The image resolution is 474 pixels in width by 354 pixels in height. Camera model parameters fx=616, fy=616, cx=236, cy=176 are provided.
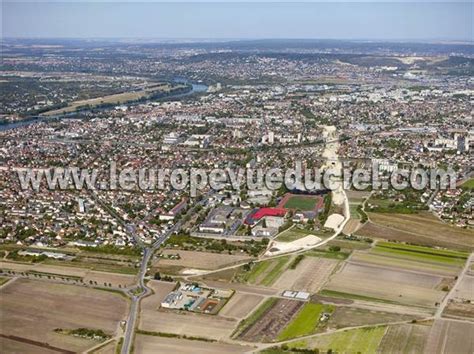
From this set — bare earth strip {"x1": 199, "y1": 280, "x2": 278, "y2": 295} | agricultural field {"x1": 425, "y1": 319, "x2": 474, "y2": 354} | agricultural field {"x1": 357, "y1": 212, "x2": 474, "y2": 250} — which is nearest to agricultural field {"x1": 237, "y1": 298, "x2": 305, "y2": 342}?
bare earth strip {"x1": 199, "y1": 280, "x2": 278, "y2": 295}

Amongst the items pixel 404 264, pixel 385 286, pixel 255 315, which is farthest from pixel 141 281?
pixel 404 264

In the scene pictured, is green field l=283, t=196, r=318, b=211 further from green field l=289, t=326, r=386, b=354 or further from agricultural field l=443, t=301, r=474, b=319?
green field l=289, t=326, r=386, b=354

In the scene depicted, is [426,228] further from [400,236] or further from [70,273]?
[70,273]

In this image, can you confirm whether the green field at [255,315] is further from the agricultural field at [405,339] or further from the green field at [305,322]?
the agricultural field at [405,339]

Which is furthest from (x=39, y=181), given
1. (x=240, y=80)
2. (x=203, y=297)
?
(x=240, y=80)

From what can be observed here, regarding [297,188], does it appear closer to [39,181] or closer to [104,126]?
[39,181]
